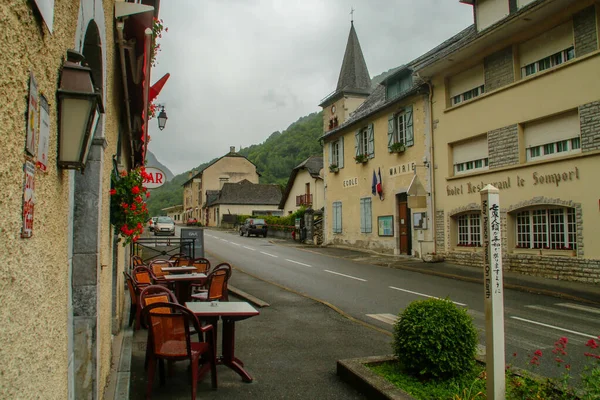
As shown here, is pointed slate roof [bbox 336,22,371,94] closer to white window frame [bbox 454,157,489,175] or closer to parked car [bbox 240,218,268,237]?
parked car [bbox 240,218,268,237]

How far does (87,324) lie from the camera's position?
132 inches

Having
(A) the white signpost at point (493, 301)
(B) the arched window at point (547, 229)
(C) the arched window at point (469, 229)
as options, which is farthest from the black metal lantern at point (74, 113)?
(C) the arched window at point (469, 229)

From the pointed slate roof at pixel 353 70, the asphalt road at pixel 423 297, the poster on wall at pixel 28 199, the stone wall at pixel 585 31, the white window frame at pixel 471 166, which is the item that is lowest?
the asphalt road at pixel 423 297

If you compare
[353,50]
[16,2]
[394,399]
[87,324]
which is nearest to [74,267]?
[87,324]

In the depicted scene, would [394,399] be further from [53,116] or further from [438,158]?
[438,158]

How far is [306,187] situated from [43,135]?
39.7 metres

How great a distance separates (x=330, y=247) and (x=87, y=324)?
23.8 metres

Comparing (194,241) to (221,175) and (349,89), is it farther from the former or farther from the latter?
(221,175)

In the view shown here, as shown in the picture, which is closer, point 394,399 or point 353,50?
point 394,399

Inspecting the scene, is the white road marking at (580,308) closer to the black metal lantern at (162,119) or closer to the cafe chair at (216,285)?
the cafe chair at (216,285)

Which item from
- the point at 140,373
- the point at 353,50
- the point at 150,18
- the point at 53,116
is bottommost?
the point at 140,373

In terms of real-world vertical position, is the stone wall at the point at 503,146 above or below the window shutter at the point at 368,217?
above

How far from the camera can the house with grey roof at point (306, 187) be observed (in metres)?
39.5

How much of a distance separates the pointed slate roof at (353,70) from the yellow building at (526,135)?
47.6 feet
